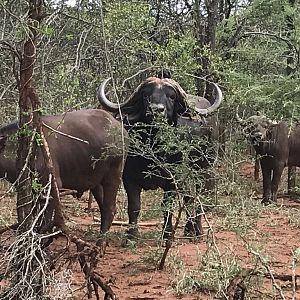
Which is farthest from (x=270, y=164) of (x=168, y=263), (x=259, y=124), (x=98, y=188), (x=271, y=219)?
(x=168, y=263)

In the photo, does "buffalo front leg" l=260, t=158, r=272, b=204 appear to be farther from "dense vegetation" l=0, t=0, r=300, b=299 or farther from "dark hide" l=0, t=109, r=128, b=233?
"dark hide" l=0, t=109, r=128, b=233

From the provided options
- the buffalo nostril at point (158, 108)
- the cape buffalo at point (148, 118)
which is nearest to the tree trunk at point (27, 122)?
the buffalo nostril at point (158, 108)

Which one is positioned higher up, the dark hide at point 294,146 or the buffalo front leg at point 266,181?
the dark hide at point 294,146

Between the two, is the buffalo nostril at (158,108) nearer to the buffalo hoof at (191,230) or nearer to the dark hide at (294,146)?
the buffalo hoof at (191,230)

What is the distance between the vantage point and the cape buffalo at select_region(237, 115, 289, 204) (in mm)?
14664

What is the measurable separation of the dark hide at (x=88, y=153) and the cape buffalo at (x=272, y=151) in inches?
246

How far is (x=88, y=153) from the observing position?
845 cm

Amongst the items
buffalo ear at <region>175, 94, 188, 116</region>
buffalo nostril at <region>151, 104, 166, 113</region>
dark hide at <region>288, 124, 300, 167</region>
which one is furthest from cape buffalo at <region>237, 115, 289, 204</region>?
buffalo nostril at <region>151, 104, 166, 113</region>

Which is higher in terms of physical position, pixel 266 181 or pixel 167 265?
pixel 167 265

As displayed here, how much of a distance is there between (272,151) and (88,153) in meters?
7.53

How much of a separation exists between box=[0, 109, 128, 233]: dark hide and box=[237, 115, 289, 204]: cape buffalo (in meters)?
6.24

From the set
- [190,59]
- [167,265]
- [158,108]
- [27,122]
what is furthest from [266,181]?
[27,122]

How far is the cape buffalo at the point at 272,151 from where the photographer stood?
48.1 feet

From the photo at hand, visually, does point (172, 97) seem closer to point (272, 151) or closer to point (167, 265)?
point (167, 265)
